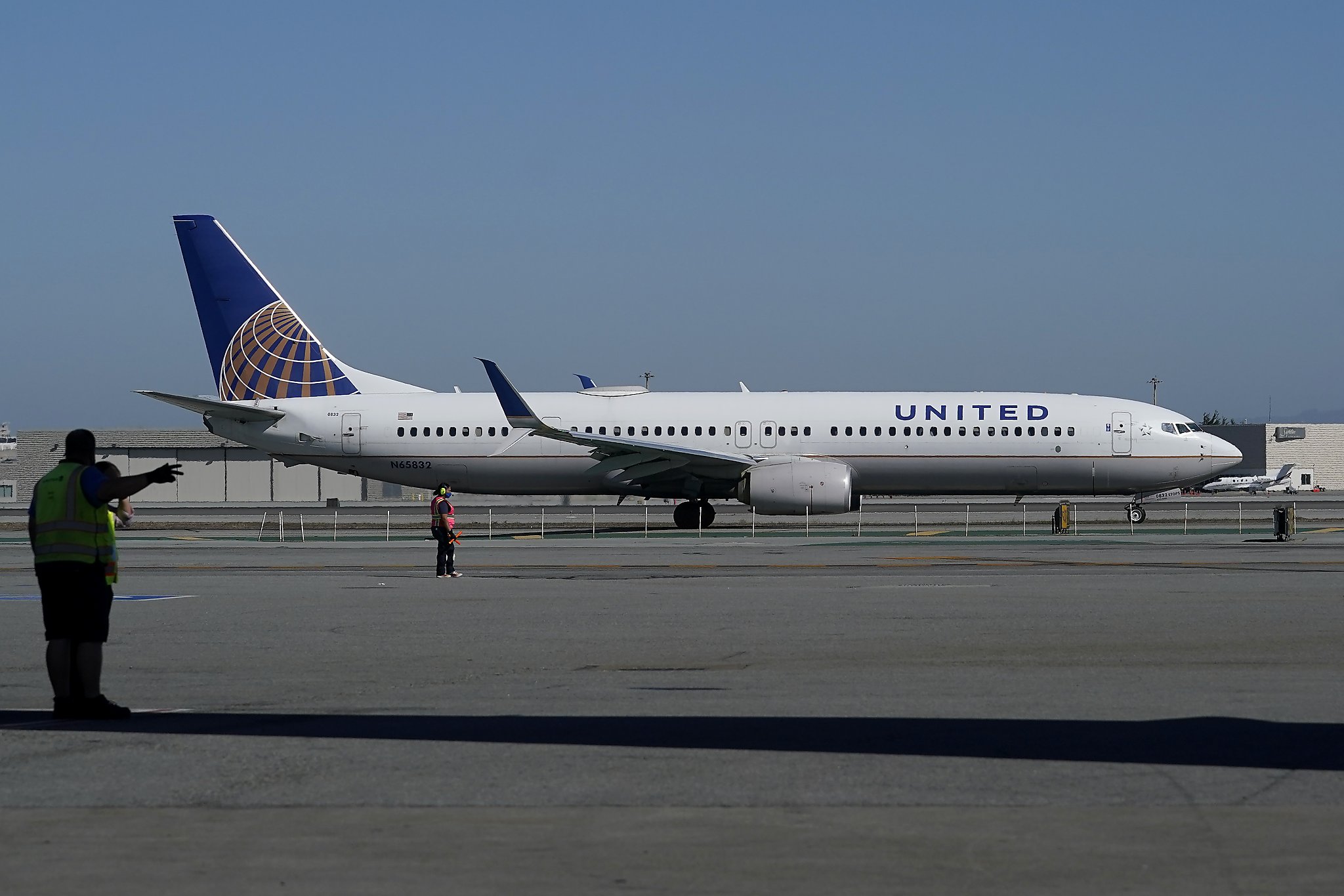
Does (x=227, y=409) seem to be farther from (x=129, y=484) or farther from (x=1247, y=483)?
(x=1247, y=483)

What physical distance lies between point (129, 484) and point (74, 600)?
89 cm

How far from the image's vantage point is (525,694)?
34.5 feet

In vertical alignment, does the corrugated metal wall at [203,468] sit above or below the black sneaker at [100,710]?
above

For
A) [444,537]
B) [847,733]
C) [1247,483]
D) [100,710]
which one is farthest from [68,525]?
[1247,483]

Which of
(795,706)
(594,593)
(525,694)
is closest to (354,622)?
(594,593)

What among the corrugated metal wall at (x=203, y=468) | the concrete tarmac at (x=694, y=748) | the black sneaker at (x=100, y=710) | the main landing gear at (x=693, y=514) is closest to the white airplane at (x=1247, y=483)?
the corrugated metal wall at (x=203, y=468)

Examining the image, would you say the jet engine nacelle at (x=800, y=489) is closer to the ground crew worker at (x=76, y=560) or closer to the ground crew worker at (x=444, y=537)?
the ground crew worker at (x=444, y=537)

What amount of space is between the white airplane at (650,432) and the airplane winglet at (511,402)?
3.28 ft

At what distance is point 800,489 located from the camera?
126 feet

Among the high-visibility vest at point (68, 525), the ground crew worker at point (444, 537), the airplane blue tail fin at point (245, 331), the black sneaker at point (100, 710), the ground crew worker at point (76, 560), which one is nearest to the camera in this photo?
the black sneaker at point (100, 710)

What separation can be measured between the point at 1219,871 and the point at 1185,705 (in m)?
4.39

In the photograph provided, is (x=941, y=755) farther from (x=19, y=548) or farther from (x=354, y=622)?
(x=19, y=548)

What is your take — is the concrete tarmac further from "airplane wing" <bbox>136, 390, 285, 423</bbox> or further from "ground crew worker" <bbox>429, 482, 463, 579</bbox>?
"airplane wing" <bbox>136, 390, 285, 423</bbox>

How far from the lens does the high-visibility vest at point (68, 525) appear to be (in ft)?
32.3
